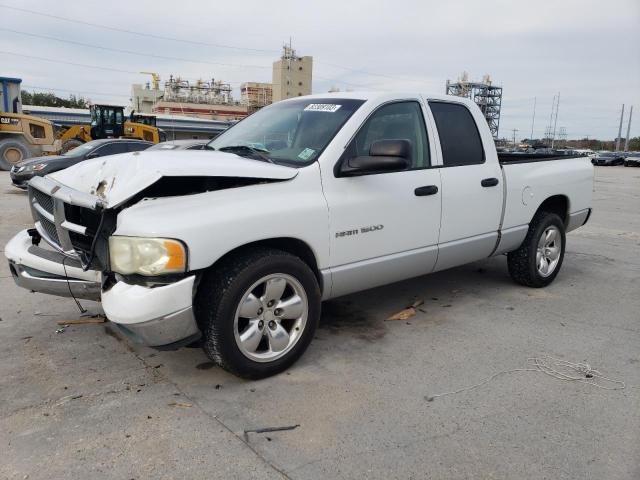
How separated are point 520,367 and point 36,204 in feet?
11.7

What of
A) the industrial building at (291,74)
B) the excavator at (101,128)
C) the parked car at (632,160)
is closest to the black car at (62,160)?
the excavator at (101,128)

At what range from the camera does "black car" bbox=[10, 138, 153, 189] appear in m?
11.6

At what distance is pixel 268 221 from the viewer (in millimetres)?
3059

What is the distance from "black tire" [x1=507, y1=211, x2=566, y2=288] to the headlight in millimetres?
3647

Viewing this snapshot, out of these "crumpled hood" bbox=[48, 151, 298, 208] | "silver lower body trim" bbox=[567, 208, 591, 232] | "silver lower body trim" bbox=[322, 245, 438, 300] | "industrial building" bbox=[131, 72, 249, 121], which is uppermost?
"industrial building" bbox=[131, 72, 249, 121]

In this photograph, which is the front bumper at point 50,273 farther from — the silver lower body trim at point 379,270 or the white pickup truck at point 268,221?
the silver lower body trim at point 379,270

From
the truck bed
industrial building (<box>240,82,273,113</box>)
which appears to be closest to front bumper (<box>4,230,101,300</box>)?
the truck bed

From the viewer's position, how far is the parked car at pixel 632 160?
136 ft

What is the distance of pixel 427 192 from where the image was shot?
394 centimetres

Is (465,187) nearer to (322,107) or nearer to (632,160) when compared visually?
(322,107)

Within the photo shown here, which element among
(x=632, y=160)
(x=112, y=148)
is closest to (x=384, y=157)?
(x=112, y=148)

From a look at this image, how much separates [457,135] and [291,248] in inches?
75.9

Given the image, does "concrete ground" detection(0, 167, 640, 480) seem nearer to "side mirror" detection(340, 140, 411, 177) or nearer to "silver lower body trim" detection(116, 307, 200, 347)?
"silver lower body trim" detection(116, 307, 200, 347)

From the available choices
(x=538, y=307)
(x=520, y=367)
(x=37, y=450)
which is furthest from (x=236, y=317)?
(x=538, y=307)
